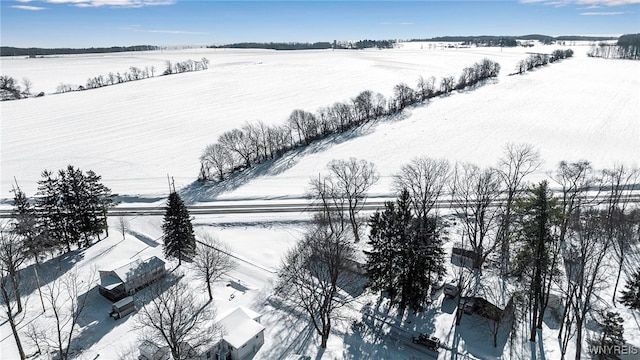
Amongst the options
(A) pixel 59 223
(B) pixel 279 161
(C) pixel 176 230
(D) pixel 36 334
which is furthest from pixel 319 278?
(B) pixel 279 161

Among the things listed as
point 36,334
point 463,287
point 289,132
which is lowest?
point 36,334

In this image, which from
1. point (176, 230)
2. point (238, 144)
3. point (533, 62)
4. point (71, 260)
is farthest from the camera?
point (533, 62)

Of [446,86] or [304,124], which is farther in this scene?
[446,86]

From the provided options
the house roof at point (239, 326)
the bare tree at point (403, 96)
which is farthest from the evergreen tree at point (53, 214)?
the bare tree at point (403, 96)

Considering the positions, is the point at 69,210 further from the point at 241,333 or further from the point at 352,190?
the point at 352,190

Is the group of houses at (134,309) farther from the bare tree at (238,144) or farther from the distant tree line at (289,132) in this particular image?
the bare tree at (238,144)

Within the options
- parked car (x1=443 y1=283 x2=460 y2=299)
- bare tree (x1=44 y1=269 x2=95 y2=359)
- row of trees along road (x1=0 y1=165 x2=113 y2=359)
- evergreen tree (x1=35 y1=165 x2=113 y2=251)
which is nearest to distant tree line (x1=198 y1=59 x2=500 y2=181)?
row of trees along road (x1=0 y1=165 x2=113 y2=359)

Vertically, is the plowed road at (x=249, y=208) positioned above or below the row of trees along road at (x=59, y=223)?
below
